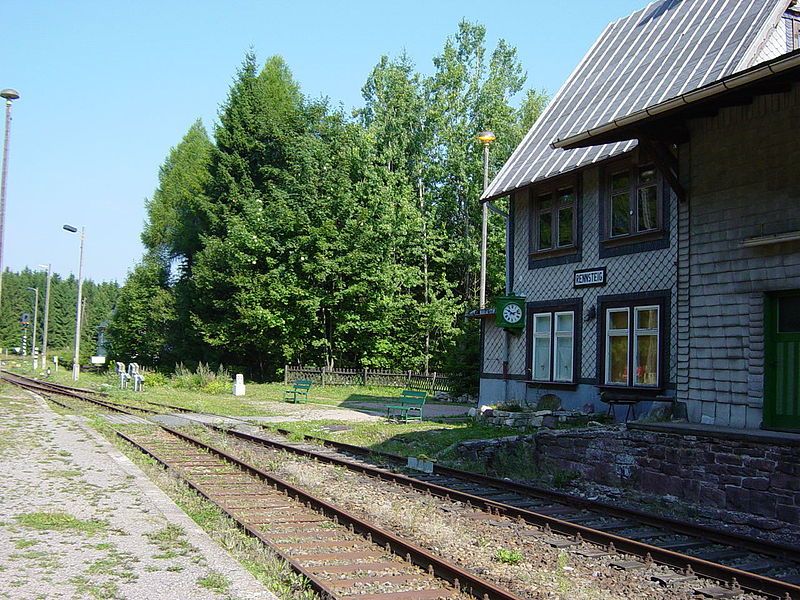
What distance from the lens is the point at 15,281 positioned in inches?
5827

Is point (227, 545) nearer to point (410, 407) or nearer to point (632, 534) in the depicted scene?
point (632, 534)

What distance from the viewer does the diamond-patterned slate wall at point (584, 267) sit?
15891 millimetres

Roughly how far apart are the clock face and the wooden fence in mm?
12795

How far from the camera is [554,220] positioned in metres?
19.5

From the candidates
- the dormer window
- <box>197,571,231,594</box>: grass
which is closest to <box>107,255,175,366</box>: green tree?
the dormer window

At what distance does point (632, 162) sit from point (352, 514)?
1078 cm

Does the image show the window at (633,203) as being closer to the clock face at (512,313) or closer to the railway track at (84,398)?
the clock face at (512,313)

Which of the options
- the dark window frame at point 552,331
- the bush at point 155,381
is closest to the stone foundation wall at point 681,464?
the dark window frame at point 552,331

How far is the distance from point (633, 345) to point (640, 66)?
677 cm

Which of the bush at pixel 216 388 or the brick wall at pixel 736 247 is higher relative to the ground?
the brick wall at pixel 736 247

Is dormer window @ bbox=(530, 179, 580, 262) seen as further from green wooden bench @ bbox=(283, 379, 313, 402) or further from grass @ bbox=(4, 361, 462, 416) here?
green wooden bench @ bbox=(283, 379, 313, 402)

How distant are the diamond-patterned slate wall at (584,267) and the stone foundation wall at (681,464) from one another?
11.2 feet

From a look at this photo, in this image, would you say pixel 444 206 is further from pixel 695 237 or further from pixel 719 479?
pixel 719 479

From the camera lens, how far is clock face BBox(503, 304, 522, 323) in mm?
20297
